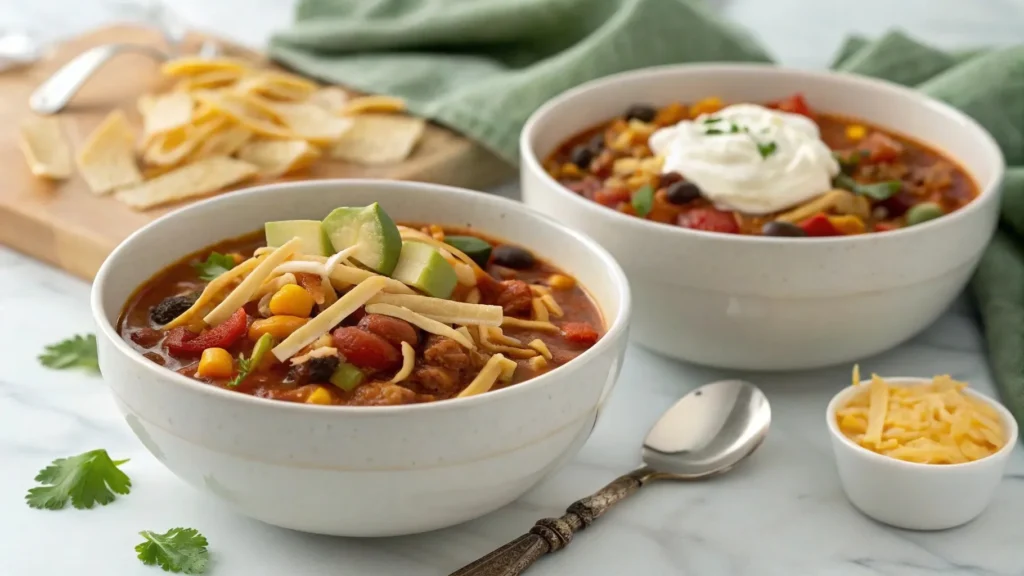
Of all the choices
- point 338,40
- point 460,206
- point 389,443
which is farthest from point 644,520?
point 338,40

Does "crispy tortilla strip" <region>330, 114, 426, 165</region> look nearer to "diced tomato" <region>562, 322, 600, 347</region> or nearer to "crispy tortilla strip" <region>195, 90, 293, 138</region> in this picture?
"crispy tortilla strip" <region>195, 90, 293, 138</region>

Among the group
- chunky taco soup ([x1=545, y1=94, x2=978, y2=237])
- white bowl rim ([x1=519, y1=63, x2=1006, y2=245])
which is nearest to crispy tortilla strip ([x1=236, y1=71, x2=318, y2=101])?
white bowl rim ([x1=519, y1=63, x2=1006, y2=245])

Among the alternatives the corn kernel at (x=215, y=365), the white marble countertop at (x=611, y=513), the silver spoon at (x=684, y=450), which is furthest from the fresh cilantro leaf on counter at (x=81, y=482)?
the silver spoon at (x=684, y=450)

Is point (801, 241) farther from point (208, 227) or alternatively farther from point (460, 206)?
point (208, 227)

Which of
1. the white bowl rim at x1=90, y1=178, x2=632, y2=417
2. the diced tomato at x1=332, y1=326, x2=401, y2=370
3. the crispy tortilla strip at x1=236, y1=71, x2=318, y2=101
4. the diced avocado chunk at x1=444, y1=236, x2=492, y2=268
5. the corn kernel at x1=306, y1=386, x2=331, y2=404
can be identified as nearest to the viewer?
the white bowl rim at x1=90, y1=178, x2=632, y2=417

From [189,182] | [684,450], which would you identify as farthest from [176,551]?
[189,182]

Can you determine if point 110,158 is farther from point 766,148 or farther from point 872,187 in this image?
point 872,187
